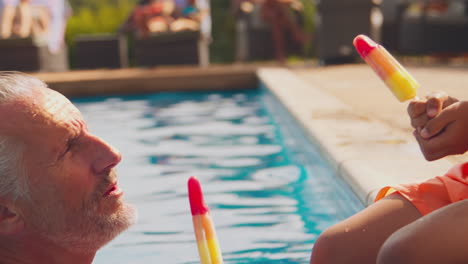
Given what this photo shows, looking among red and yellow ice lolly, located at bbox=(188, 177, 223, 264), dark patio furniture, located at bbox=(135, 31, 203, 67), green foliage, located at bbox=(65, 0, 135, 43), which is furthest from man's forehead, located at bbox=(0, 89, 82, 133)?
green foliage, located at bbox=(65, 0, 135, 43)

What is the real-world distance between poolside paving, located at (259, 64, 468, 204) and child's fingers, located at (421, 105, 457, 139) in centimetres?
88

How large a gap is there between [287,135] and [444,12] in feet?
19.6

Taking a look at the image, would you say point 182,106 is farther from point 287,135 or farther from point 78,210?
point 78,210

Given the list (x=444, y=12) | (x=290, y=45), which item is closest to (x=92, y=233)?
(x=444, y=12)

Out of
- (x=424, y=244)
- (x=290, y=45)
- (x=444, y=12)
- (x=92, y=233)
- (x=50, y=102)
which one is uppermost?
(x=50, y=102)

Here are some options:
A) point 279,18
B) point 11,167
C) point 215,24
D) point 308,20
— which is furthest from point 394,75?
point 215,24

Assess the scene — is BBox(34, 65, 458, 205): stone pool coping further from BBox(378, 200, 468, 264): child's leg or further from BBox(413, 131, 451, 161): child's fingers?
BBox(378, 200, 468, 264): child's leg

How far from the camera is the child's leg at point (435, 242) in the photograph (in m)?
1.63

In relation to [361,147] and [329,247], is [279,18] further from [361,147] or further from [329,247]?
[329,247]

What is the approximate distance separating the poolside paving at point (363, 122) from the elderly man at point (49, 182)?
1.10 meters

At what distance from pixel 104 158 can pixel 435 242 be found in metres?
0.90

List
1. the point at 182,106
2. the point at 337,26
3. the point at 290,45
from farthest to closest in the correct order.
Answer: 1. the point at 290,45
2. the point at 337,26
3. the point at 182,106

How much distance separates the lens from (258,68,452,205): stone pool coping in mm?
2949

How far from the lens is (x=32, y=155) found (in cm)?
199
